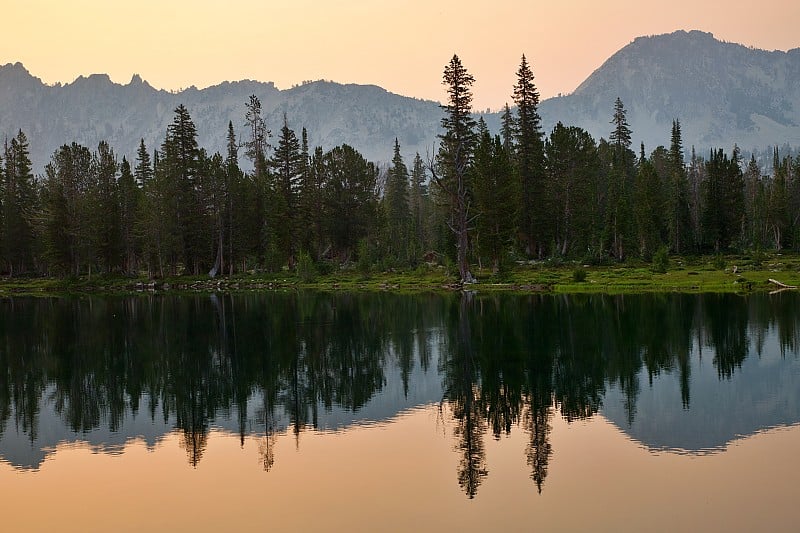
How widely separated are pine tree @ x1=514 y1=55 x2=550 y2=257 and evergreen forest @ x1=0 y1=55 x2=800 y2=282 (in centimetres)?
17

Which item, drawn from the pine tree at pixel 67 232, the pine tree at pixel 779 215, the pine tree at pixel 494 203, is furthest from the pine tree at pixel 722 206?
the pine tree at pixel 67 232

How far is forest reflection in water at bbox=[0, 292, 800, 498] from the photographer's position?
21234 millimetres

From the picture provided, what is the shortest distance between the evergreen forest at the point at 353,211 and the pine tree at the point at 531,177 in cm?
17

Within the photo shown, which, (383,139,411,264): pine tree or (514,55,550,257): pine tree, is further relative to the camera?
(383,139,411,264): pine tree

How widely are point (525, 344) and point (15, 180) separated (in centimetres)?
10434

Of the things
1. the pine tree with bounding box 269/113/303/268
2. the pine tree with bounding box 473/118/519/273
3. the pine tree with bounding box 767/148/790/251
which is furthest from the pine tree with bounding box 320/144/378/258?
the pine tree with bounding box 767/148/790/251

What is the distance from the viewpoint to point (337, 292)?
75.0 m

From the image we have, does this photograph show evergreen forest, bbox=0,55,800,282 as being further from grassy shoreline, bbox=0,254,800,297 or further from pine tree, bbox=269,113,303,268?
grassy shoreline, bbox=0,254,800,297

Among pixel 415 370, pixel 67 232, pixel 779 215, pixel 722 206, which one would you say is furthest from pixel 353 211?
pixel 415 370

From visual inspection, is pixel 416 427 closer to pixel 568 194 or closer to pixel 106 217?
pixel 568 194

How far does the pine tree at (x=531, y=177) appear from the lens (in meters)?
85.4

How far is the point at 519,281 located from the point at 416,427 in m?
49.2

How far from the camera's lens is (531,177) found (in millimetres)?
86062

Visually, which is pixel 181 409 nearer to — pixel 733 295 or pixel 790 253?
pixel 733 295
